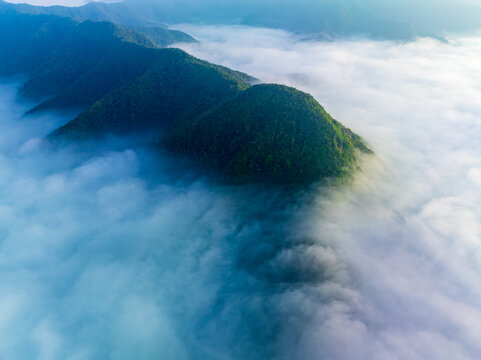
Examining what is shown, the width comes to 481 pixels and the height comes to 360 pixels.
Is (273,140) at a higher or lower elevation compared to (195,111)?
higher

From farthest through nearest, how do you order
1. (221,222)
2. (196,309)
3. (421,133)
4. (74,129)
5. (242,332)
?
(421,133)
(74,129)
(221,222)
(196,309)
(242,332)

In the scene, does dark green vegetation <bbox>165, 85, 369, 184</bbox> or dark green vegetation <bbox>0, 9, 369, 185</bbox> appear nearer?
dark green vegetation <bbox>165, 85, 369, 184</bbox>

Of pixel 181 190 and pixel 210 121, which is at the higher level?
pixel 210 121

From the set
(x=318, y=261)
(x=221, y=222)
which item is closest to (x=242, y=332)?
(x=318, y=261)

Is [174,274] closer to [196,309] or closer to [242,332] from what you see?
[196,309]

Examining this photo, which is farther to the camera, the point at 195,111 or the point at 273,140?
Answer: the point at 195,111

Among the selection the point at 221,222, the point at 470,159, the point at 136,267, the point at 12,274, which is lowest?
the point at 12,274

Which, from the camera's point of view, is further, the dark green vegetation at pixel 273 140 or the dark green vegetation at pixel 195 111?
the dark green vegetation at pixel 195 111

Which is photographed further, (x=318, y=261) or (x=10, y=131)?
(x=10, y=131)
